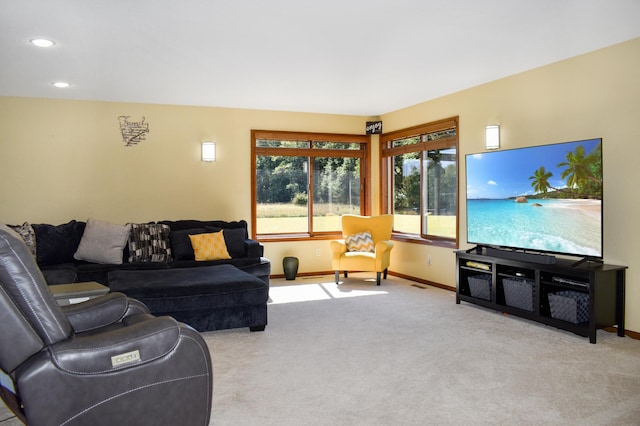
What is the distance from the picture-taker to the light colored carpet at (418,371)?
2.67 meters

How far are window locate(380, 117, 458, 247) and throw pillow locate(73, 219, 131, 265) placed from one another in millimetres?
3768

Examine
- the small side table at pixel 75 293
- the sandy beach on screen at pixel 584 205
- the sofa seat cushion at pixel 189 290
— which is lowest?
the sofa seat cushion at pixel 189 290

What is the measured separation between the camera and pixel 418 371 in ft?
10.9

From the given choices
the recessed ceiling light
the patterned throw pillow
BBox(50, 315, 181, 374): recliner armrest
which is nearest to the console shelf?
the patterned throw pillow

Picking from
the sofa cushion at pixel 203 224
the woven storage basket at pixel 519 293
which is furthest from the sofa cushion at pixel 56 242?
the woven storage basket at pixel 519 293

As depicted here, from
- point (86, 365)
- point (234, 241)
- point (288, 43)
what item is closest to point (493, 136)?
point (288, 43)

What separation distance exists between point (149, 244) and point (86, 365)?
13.0 ft

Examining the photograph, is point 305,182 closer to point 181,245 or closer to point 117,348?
point 181,245

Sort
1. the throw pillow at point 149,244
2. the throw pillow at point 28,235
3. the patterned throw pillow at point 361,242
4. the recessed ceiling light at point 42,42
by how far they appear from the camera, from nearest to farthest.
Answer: the recessed ceiling light at point 42,42 < the throw pillow at point 28,235 < the throw pillow at point 149,244 < the patterned throw pillow at point 361,242

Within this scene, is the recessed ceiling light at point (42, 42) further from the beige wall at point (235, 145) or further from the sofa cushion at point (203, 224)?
the sofa cushion at point (203, 224)

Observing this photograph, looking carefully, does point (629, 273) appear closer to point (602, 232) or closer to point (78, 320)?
point (602, 232)

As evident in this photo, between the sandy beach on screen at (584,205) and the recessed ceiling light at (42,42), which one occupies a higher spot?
the recessed ceiling light at (42,42)

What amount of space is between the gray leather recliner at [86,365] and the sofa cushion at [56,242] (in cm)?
371

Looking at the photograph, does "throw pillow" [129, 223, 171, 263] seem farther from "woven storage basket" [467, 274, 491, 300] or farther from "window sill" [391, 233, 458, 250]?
"woven storage basket" [467, 274, 491, 300]
